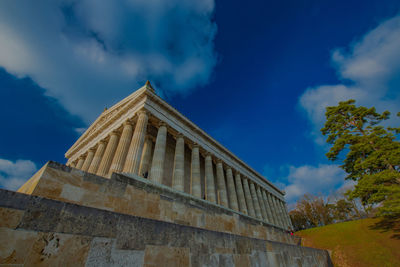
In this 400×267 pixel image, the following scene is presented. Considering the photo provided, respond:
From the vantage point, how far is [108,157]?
57.9 ft

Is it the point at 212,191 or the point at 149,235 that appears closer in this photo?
→ the point at 149,235

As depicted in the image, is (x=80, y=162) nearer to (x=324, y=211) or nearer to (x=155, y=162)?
(x=155, y=162)

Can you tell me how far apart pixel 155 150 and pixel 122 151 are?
308 cm

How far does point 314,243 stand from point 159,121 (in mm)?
29044

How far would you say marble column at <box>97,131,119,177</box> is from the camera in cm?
1700

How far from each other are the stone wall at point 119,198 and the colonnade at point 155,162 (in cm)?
781

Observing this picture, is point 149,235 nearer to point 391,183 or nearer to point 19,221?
point 19,221

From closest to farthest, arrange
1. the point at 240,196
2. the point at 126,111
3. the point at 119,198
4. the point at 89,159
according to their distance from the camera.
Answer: the point at 119,198 → the point at 126,111 → the point at 89,159 → the point at 240,196

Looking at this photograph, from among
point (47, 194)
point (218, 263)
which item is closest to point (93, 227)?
point (218, 263)

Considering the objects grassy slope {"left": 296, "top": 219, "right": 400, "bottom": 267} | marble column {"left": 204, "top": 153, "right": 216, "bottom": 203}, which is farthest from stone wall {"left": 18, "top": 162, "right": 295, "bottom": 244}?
grassy slope {"left": 296, "top": 219, "right": 400, "bottom": 267}

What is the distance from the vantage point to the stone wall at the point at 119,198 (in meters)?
5.48

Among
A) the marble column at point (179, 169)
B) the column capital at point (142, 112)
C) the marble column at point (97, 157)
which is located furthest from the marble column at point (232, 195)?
the marble column at point (97, 157)

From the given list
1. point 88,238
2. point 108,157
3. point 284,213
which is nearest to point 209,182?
point 108,157

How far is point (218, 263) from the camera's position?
12.7ft
